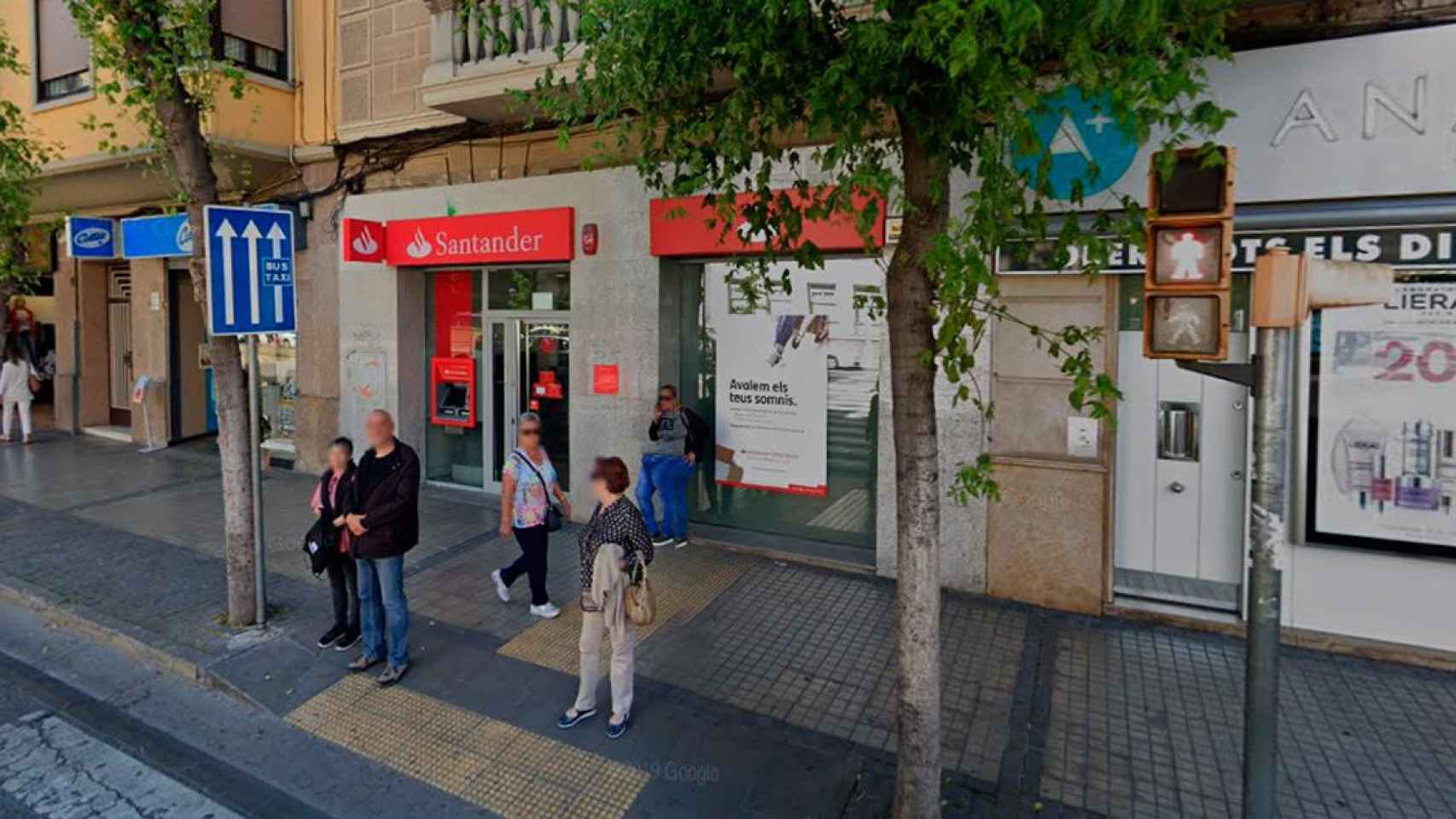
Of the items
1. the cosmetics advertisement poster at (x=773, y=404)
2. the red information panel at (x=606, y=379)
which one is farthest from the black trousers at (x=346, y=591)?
the cosmetics advertisement poster at (x=773, y=404)

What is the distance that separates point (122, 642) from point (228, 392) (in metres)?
1.87

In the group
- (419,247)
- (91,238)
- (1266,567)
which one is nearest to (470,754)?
(1266,567)

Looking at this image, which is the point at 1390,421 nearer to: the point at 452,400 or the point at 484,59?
the point at 484,59

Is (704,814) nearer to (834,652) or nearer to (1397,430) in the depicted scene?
(834,652)

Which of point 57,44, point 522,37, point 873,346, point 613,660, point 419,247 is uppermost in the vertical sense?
point 57,44

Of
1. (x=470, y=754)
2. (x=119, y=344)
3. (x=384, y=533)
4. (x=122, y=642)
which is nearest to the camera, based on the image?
(x=470, y=754)

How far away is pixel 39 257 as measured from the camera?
13969 millimetres

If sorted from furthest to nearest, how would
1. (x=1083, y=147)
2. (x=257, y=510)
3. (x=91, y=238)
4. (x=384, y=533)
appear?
1. (x=91, y=238)
2. (x=1083, y=147)
3. (x=257, y=510)
4. (x=384, y=533)

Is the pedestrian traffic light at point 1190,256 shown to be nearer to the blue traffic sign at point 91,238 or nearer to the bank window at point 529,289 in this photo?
the bank window at point 529,289

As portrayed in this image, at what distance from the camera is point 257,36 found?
32.5 feet

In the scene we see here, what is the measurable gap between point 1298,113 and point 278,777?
7.41m

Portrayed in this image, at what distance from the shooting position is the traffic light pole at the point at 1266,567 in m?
2.70

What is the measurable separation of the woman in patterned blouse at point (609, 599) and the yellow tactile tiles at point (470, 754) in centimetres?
28

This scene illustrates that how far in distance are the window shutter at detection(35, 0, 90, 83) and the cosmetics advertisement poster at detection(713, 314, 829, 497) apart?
10.6m
